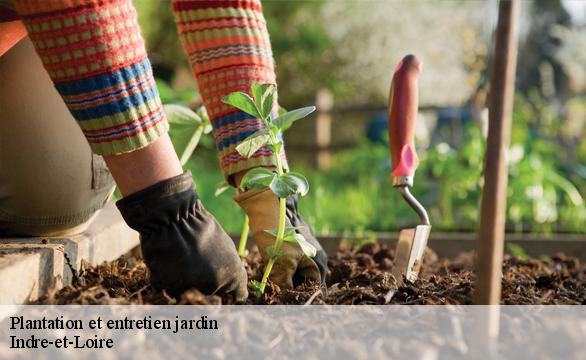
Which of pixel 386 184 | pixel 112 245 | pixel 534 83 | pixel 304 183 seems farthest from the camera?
pixel 534 83

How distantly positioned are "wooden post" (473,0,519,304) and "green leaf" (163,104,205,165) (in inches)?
34.9

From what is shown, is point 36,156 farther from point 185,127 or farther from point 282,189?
point 282,189

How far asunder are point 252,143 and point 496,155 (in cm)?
44

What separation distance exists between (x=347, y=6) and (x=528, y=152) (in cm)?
467

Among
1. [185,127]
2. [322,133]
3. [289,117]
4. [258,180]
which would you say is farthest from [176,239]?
[322,133]

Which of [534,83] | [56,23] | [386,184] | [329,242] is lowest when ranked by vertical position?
[534,83]

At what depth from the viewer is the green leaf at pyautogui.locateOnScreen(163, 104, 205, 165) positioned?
1513 mm

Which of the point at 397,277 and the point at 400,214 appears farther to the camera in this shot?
the point at 400,214

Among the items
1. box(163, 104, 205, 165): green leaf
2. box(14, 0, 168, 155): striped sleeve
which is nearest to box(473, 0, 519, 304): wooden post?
box(14, 0, 168, 155): striped sleeve

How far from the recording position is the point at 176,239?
0.99m

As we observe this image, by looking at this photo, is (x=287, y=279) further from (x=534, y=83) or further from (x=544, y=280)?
(x=534, y=83)

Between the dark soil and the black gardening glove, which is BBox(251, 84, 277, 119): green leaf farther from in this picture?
the dark soil

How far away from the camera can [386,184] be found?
412cm

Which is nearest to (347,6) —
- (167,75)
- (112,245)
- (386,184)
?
(167,75)
